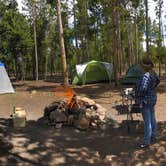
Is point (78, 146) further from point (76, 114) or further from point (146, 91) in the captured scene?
point (76, 114)

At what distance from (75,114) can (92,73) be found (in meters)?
14.1

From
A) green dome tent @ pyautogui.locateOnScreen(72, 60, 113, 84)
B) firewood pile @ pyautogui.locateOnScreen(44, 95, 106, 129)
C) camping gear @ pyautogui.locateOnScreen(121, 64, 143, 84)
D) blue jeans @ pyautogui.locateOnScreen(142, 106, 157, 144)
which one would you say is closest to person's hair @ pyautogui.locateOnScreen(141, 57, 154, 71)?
blue jeans @ pyautogui.locateOnScreen(142, 106, 157, 144)

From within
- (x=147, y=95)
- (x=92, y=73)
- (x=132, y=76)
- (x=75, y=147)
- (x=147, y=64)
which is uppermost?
(x=147, y=64)

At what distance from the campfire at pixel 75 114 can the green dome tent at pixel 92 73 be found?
13.1 meters

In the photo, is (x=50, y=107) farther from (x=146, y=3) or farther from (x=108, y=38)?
(x=108, y=38)

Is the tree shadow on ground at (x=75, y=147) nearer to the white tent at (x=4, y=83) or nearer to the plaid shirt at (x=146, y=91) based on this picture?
the plaid shirt at (x=146, y=91)

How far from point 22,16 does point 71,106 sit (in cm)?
2812

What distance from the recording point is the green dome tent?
23.1m

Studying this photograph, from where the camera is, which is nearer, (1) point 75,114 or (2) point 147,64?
(2) point 147,64

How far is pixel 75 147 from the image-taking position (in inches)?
297

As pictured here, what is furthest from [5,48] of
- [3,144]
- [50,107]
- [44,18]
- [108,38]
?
[3,144]

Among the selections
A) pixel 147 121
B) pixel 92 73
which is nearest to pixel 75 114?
pixel 147 121

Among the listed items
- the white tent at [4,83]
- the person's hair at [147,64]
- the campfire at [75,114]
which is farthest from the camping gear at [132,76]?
the person's hair at [147,64]

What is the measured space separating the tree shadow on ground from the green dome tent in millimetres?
14029
